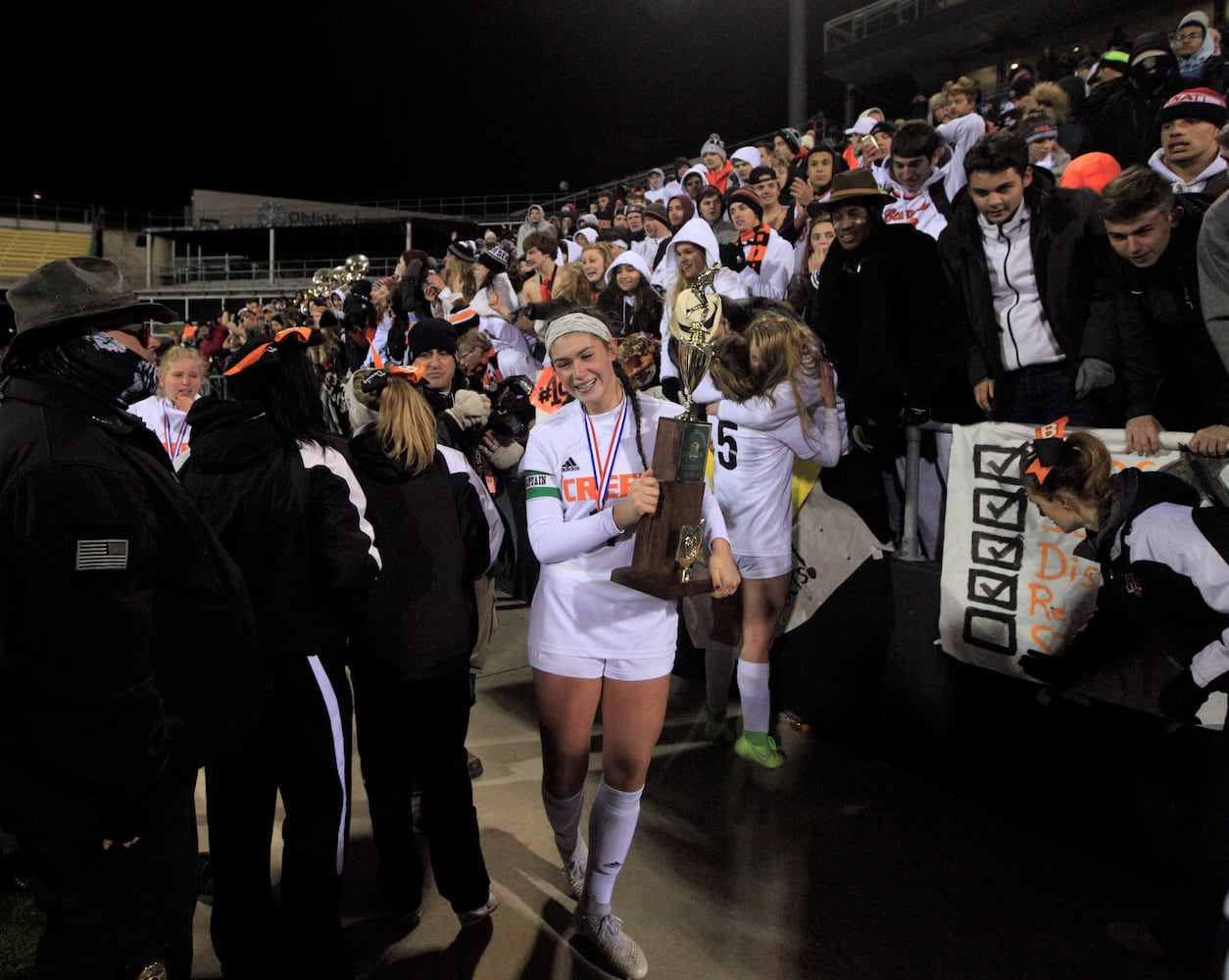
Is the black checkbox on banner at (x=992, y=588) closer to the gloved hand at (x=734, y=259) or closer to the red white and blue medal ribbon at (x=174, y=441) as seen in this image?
the gloved hand at (x=734, y=259)

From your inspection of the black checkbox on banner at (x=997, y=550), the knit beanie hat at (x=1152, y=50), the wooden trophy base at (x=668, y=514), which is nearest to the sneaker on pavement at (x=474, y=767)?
the wooden trophy base at (x=668, y=514)

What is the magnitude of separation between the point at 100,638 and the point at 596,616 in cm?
139

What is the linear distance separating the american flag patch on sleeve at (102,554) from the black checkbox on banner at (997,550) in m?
3.20

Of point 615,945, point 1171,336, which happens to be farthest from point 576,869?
point 1171,336

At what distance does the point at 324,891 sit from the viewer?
8.07 feet

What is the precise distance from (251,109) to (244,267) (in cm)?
682

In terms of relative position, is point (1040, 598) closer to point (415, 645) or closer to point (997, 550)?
point (997, 550)

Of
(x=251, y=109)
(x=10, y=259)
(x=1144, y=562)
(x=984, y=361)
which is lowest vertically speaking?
(x=1144, y=562)

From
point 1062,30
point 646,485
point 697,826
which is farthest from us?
point 1062,30

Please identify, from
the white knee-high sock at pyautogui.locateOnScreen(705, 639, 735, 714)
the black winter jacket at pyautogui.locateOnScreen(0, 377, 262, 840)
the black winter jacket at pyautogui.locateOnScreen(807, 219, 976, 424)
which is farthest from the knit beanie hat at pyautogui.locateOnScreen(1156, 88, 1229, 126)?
the black winter jacket at pyautogui.locateOnScreen(0, 377, 262, 840)

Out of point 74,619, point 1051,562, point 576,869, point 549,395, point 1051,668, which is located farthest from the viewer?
point 549,395

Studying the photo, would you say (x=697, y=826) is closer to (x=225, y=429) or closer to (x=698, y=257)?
(x=225, y=429)

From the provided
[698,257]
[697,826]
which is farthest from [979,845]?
[698,257]

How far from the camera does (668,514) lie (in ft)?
8.17
